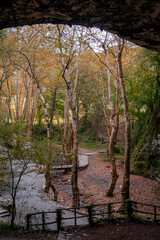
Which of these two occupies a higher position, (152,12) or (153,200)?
(152,12)

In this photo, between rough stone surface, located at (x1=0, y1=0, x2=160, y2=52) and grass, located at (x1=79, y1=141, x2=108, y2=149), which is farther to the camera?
grass, located at (x1=79, y1=141, x2=108, y2=149)

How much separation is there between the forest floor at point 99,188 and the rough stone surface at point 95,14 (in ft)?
26.9

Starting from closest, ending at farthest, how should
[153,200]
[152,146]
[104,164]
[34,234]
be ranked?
1. [34,234]
2. [153,200]
3. [152,146]
4. [104,164]

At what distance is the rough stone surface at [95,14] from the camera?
9.86ft

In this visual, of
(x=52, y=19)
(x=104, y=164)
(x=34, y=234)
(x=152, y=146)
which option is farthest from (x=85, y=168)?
(x=52, y=19)

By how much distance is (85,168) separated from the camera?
1664 cm

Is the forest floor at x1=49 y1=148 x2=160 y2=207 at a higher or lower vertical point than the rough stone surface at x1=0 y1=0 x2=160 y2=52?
lower

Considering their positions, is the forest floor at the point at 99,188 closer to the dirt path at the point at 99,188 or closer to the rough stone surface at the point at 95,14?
the dirt path at the point at 99,188

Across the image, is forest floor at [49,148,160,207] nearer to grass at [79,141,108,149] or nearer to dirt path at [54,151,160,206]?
dirt path at [54,151,160,206]

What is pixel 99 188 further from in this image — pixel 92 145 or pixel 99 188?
pixel 92 145

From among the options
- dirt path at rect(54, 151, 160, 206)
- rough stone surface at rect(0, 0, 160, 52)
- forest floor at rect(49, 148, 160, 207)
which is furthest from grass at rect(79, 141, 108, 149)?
rough stone surface at rect(0, 0, 160, 52)

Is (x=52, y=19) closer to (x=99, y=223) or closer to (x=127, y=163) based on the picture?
(x=127, y=163)

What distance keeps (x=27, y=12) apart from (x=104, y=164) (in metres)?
16.2

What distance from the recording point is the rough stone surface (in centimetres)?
301
